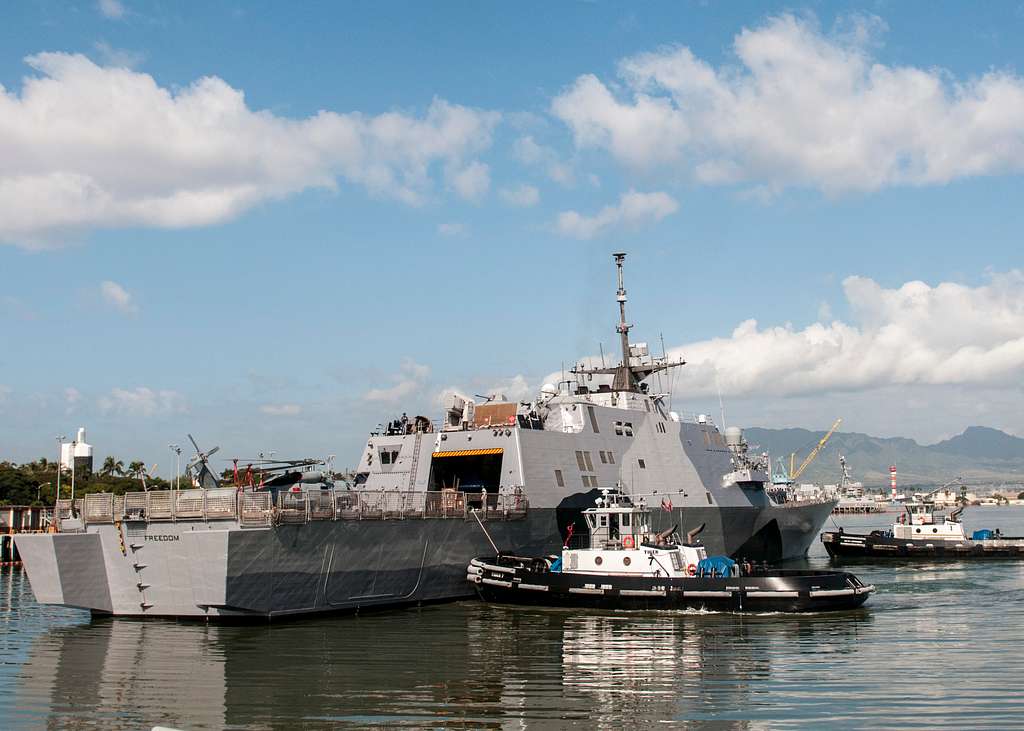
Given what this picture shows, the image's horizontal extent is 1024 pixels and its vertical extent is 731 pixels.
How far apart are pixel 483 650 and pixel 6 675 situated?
10076mm

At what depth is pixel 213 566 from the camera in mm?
23469

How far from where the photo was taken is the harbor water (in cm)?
1479

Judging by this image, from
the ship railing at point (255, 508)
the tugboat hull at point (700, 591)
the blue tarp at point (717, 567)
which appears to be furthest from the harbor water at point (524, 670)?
the ship railing at point (255, 508)

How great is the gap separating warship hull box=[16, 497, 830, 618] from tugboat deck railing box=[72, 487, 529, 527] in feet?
0.75

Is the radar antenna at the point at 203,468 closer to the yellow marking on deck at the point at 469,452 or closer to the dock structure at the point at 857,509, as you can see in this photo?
the yellow marking on deck at the point at 469,452

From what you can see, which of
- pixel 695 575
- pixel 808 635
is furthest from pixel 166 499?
pixel 808 635

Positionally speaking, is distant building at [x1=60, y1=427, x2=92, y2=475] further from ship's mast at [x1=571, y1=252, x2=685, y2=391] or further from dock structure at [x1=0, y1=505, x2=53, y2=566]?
ship's mast at [x1=571, y1=252, x2=685, y2=391]

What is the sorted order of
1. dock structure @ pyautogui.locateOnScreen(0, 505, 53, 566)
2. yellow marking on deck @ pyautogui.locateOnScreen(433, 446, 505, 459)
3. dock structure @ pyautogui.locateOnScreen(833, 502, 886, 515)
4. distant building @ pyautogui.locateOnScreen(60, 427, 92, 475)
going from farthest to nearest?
1. dock structure @ pyautogui.locateOnScreen(833, 502, 886, 515)
2. distant building @ pyautogui.locateOnScreen(60, 427, 92, 475)
3. dock structure @ pyautogui.locateOnScreen(0, 505, 53, 566)
4. yellow marking on deck @ pyautogui.locateOnScreen(433, 446, 505, 459)

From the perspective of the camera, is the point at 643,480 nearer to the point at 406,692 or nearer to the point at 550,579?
the point at 550,579

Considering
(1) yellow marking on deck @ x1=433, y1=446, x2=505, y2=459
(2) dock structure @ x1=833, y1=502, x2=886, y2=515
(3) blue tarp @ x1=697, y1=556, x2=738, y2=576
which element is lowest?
(2) dock structure @ x1=833, y1=502, x2=886, y2=515

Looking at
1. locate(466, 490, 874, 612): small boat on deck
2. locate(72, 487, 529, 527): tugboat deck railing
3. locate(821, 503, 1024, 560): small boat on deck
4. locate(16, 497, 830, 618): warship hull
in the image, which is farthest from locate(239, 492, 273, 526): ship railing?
locate(821, 503, 1024, 560): small boat on deck

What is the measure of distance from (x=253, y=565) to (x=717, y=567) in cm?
1304

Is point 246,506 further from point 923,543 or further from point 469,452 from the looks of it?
point 923,543

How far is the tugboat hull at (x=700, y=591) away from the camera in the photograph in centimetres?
2570
